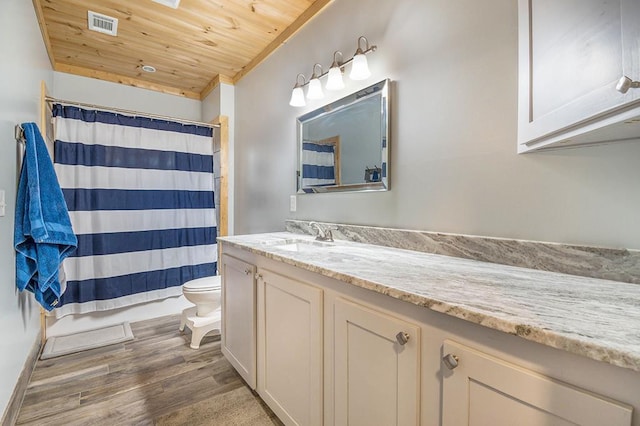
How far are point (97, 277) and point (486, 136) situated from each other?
3.02 metres

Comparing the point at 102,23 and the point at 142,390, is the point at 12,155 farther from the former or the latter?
the point at 142,390

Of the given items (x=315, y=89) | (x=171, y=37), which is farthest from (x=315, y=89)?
(x=171, y=37)

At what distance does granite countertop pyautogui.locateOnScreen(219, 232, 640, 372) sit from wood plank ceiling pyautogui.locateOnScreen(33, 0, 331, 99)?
1850mm

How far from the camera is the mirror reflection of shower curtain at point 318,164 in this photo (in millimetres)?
1998

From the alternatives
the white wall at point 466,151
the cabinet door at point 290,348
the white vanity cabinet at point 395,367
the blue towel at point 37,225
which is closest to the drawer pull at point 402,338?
the white vanity cabinet at point 395,367

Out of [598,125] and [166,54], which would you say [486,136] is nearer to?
[598,125]

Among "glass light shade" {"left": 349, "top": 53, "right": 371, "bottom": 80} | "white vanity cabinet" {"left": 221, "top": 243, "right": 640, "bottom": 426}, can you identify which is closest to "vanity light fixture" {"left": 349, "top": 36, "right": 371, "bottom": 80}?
"glass light shade" {"left": 349, "top": 53, "right": 371, "bottom": 80}

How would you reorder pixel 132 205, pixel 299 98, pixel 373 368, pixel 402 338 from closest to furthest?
pixel 402 338, pixel 373 368, pixel 299 98, pixel 132 205

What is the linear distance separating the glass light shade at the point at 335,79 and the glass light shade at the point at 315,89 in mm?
171

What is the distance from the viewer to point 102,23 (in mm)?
2279

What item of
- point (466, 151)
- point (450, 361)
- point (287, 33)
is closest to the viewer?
point (450, 361)

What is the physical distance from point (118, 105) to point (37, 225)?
6.93 ft

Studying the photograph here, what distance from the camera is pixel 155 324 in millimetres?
2738

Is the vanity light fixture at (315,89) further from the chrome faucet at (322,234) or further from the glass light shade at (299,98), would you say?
the chrome faucet at (322,234)
